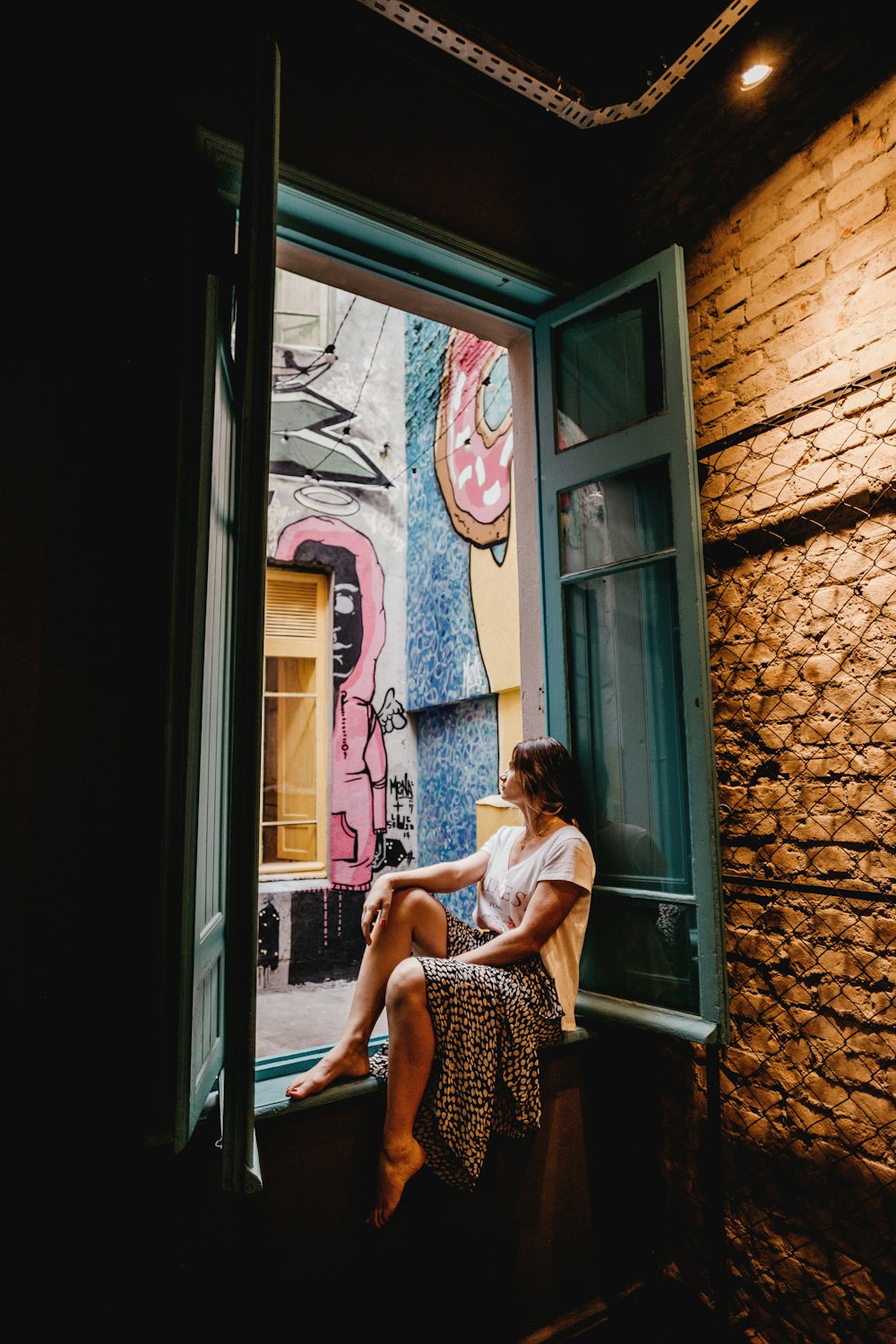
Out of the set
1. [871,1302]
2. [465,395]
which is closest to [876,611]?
[871,1302]

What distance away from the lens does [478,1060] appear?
178 centimetres

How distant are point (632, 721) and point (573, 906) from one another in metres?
0.58

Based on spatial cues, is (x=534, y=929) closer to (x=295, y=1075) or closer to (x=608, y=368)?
(x=295, y=1075)

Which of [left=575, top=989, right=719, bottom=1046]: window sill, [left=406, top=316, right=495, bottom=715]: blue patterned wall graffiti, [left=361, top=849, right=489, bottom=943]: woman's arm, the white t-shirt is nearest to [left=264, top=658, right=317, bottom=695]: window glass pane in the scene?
[left=406, top=316, right=495, bottom=715]: blue patterned wall graffiti

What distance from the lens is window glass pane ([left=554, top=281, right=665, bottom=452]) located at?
7.48 feet

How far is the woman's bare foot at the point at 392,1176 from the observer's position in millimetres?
1681

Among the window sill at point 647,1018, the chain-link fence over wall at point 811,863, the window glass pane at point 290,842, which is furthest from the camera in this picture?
the window glass pane at point 290,842

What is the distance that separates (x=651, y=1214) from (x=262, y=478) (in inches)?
91.8

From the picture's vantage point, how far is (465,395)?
517 centimetres

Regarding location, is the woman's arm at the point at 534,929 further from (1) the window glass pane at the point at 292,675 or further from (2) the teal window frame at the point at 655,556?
(1) the window glass pane at the point at 292,675

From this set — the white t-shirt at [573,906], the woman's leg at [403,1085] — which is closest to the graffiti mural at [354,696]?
the white t-shirt at [573,906]

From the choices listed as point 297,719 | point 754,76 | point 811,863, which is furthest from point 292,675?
point 754,76

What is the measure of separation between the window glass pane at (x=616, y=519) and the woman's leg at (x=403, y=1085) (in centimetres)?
135

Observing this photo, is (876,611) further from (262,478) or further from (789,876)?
(262,478)
